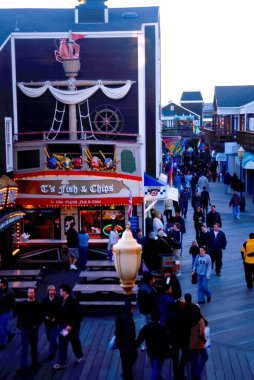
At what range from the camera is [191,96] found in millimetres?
111000

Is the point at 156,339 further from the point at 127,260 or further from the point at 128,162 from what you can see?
the point at 128,162

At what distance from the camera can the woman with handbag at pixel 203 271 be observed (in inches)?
616

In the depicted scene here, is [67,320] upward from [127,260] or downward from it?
downward

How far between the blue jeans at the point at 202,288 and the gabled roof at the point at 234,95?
140 feet

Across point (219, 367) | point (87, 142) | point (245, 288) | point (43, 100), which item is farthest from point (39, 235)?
point (219, 367)

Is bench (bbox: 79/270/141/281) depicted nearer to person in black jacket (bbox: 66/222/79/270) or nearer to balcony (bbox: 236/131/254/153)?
person in black jacket (bbox: 66/222/79/270)

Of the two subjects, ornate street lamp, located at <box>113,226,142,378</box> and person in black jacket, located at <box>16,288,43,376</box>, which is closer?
ornate street lamp, located at <box>113,226,142,378</box>

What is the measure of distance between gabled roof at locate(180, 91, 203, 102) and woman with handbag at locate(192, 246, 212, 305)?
95735 mm

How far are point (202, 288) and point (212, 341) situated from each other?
280 centimetres

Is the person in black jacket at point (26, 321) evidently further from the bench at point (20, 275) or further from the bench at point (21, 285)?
the bench at point (20, 275)

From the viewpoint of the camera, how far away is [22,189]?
23266 mm

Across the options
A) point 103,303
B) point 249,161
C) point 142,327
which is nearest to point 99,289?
point 103,303

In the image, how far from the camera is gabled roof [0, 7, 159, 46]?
Answer: 90.3 ft

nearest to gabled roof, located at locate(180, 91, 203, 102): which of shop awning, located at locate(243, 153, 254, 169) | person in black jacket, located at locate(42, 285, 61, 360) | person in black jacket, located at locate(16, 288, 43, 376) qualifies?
shop awning, located at locate(243, 153, 254, 169)
